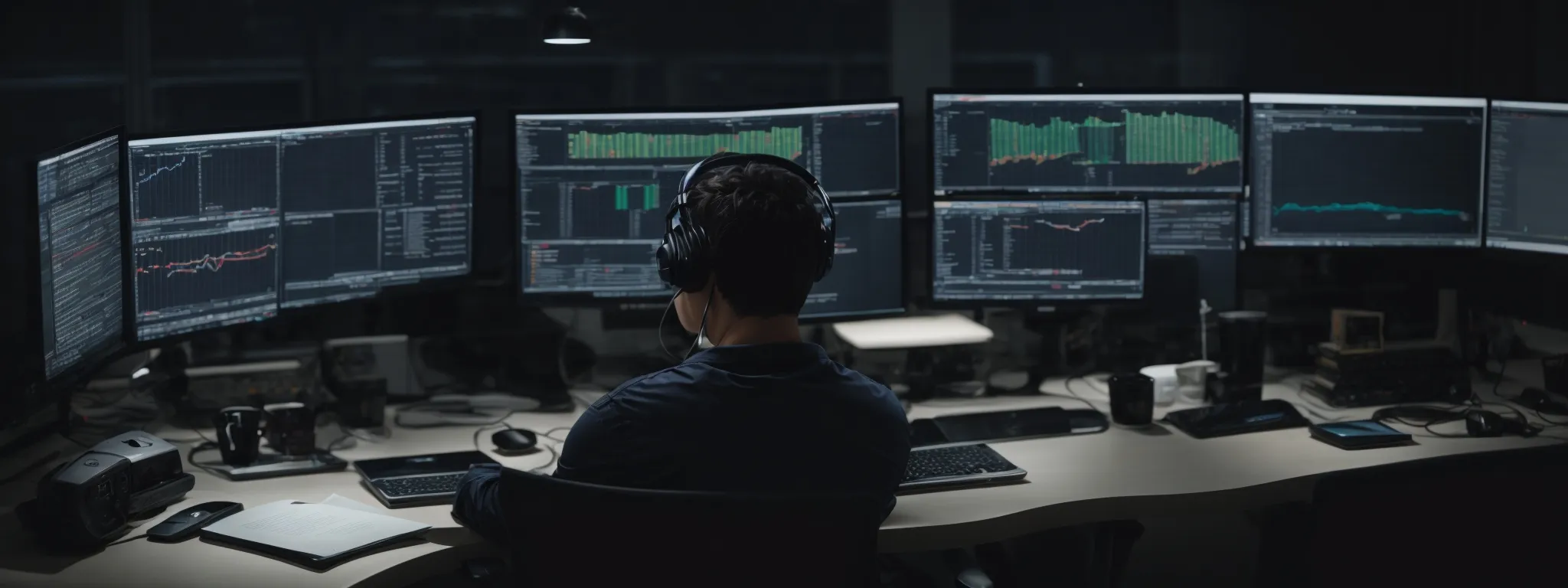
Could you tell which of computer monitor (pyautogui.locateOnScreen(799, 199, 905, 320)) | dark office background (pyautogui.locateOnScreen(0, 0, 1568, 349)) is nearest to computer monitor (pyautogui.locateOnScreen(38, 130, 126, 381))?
dark office background (pyautogui.locateOnScreen(0, 0, 1568, 349))

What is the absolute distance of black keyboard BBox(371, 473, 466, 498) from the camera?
2.27 m

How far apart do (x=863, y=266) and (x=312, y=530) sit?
127cm

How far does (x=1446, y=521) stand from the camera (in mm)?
1553

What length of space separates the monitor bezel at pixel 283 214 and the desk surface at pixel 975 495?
0.24 m

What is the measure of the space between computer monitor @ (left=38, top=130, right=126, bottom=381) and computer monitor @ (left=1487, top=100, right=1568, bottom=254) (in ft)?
8.66

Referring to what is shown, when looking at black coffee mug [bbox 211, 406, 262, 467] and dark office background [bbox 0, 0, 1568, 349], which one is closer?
black coffee mug [bbox 211, 406, 262, 467]

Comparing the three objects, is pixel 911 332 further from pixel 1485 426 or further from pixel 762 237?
pixel 762 237

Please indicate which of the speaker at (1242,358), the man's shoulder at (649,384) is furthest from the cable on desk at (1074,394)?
the man's shoulder at (649,384)

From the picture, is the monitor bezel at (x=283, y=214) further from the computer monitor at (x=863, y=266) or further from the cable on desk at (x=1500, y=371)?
the cable on desk at (x=1500, y=371)

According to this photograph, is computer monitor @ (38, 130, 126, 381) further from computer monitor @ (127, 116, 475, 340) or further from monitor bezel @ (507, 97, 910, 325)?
monitor bezel @ (507, 97, 910, 325)

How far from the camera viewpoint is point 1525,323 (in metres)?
3.01

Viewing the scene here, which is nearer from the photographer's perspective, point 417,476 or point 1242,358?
point 417,476

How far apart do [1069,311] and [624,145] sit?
40.7 inches

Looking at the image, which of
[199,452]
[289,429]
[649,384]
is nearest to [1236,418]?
[649,384]
